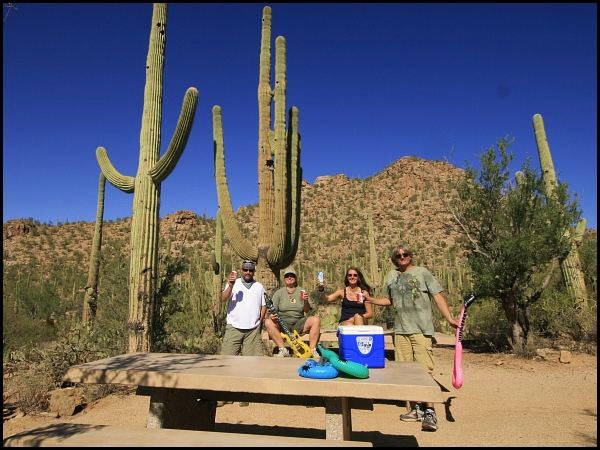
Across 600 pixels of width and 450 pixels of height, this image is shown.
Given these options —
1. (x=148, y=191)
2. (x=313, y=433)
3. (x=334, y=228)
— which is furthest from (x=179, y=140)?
(x=334, y=228)

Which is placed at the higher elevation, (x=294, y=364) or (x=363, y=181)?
(x=363, y=181)

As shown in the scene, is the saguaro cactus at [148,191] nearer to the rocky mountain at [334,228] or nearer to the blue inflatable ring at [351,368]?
the blue inflatable ring at [351,368]

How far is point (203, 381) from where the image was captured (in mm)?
2932

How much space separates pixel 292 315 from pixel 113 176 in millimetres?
3660

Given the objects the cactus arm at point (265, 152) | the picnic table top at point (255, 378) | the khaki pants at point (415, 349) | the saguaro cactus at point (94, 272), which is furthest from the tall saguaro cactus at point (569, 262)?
the saguaro cactus at point (94, 272)

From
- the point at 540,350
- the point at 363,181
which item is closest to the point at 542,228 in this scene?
the point at 540,350

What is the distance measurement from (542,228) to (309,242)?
25.1 meters

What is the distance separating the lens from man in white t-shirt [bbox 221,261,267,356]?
525cm

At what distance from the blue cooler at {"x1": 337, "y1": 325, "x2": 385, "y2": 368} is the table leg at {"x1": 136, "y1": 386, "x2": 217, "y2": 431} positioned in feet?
4.91

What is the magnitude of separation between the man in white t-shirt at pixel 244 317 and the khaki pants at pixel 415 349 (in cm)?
177

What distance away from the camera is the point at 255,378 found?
9.25ft

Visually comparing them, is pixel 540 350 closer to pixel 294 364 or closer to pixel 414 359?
pixel 414 359

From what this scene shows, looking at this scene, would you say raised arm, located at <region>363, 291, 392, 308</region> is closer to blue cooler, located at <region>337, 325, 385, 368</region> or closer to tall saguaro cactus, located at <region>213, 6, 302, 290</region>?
blue cooler, located at <region>337, 325, 385, 368</region>

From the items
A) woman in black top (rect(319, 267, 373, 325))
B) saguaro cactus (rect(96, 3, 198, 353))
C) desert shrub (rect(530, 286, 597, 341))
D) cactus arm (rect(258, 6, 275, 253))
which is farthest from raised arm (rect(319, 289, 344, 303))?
desert shrub (rect(530, 286, 597, 341))
